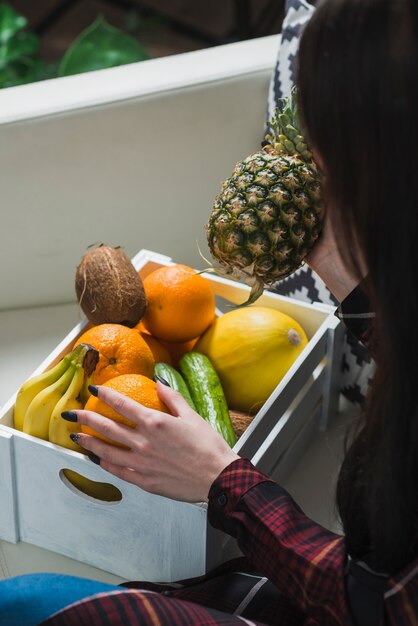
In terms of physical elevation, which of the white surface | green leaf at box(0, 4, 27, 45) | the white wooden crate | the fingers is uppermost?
green leaf at box(0, 4, 27, 45)

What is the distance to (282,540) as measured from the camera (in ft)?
2.80

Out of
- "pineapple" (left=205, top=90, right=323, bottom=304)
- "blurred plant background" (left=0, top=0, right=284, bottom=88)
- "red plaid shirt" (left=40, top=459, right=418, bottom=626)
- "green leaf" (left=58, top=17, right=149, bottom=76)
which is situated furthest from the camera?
"blurred plant background" (left=0, top=0, right=284, bottom=88)

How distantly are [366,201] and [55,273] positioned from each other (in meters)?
0.81

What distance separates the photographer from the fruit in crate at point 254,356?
1106mm

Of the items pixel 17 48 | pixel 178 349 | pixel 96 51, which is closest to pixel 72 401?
pixel 178 349

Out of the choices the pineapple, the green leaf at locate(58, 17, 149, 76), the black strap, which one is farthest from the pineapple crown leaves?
the green leaf at locate(58, 17, 149, 76)

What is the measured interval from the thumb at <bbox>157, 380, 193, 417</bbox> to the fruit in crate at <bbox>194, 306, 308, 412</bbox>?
16cm

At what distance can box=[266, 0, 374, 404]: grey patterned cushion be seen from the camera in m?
1.26

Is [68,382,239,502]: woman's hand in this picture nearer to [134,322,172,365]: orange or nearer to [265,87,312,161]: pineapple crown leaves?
[134,322,172,365]: orange

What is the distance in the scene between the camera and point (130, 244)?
4.67 ft

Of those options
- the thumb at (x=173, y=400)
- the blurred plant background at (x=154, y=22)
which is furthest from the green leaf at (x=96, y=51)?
the thumb at (x=173, y=400)

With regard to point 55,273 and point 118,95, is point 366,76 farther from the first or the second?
point 55,273

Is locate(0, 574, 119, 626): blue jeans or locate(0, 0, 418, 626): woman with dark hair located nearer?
locate(0, 0, 418, 626): woman with dark hair

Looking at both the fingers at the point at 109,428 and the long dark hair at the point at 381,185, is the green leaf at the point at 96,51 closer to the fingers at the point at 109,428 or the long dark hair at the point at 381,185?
the fingers at the point at 109,428
